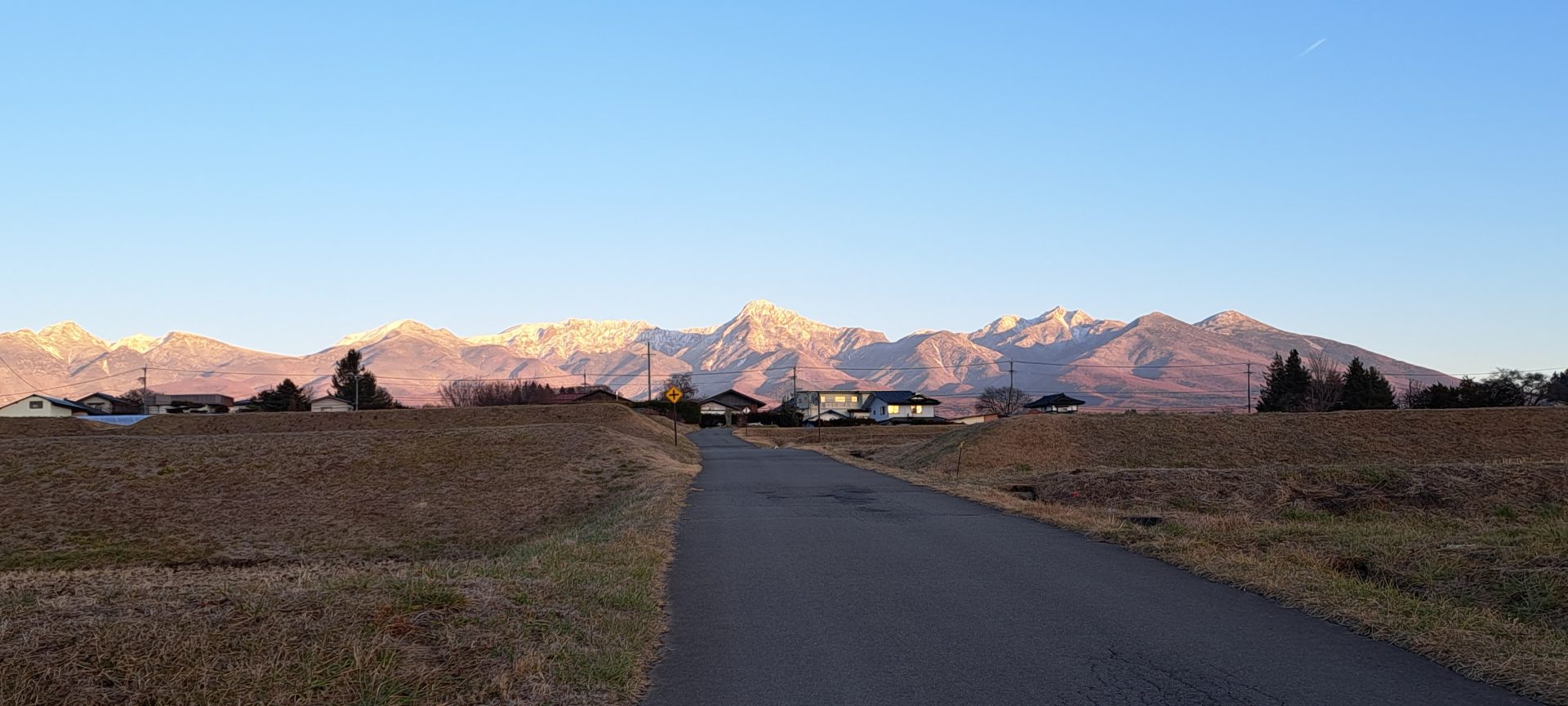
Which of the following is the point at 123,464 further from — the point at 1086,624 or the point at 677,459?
the point at 1086,624

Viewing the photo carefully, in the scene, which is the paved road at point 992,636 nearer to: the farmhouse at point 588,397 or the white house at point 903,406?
the farmhouse at point 588,397

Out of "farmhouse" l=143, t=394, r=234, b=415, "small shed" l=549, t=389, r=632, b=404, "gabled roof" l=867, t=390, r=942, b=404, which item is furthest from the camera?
"gabled roof" l=867, t=390, r=942, b=404

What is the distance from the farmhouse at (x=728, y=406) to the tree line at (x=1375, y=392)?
62.7 m

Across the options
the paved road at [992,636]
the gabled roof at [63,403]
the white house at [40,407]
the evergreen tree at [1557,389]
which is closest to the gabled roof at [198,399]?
the gabled roof at [63,403]

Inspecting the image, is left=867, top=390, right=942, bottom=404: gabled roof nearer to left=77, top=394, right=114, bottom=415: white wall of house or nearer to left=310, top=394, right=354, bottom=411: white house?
left=310, top=394, right=354, bottom=411: white house

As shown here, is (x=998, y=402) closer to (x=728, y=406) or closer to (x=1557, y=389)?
(x=728, y=406)

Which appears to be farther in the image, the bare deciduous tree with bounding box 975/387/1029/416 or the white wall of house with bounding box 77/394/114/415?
the bare deciduous tree with bounding box 975/387/1029/416

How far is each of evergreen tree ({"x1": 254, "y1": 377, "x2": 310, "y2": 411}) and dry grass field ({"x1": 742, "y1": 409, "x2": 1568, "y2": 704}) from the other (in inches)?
2852

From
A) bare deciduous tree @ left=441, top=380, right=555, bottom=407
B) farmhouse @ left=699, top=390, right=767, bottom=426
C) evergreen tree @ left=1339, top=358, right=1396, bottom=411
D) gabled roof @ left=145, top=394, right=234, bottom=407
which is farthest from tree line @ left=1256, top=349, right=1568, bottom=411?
gabled roof @ left=145, top=394, right=234, bottom=407

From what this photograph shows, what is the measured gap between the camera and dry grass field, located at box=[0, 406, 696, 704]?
5.62 metres

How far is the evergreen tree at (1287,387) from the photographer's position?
97500mm

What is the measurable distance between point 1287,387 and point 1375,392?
1195cm

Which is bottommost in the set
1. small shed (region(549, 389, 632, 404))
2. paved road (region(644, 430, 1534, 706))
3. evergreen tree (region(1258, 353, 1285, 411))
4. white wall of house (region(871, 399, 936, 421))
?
white wall of house (region(871, 399, 936, 421))

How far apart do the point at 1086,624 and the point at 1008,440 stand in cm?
3343
